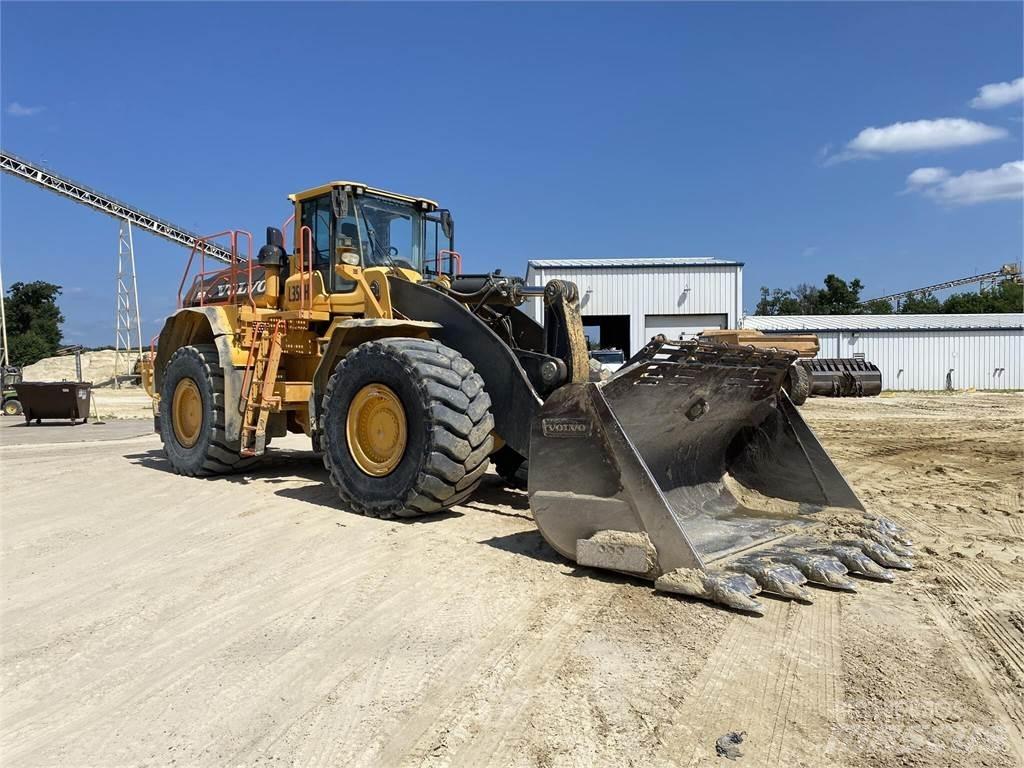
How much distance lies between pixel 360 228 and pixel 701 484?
3.95 metres

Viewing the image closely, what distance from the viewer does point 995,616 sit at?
3.55m

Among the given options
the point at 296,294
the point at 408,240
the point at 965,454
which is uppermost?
the point at 408,240

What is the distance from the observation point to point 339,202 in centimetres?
681

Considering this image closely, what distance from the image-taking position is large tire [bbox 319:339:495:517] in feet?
16.9

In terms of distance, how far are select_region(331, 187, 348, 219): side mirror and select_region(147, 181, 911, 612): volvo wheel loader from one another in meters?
0.03

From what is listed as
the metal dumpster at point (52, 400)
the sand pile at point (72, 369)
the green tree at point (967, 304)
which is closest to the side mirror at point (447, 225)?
the metal dumpster at point (52, 400)

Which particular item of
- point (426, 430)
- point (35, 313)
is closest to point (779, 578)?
point (426, 430)

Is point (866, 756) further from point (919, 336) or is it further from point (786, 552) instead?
point (919, 336)

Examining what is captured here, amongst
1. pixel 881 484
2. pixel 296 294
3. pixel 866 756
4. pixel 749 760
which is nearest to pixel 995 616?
pixel 866 756

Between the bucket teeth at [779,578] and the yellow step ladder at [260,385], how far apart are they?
487 centimetres

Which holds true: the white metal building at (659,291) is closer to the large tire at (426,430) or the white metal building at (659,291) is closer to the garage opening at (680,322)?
the garage opening at (680,322)

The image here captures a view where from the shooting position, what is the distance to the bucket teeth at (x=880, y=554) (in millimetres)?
4293

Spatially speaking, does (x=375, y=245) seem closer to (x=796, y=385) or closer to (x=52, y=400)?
(x=796, y=385)

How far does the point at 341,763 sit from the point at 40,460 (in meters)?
9.60
